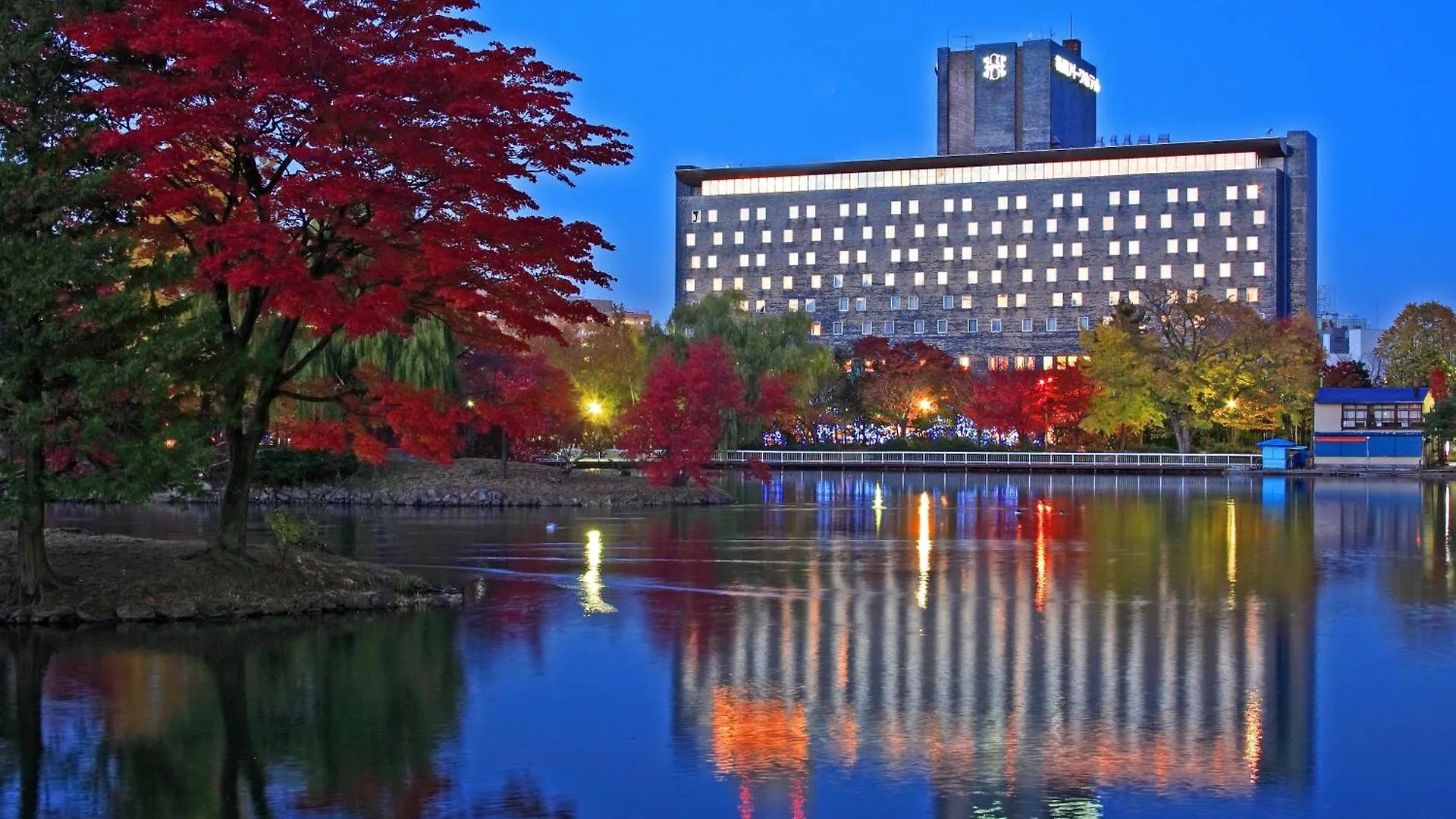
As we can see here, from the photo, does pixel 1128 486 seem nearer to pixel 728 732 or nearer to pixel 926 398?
pixel 926 398

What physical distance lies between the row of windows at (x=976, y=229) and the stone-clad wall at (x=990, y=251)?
220 mm

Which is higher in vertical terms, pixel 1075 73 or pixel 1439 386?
pixel 1075 73

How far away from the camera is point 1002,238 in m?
134

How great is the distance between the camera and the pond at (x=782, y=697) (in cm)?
1038

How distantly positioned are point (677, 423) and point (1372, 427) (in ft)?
146

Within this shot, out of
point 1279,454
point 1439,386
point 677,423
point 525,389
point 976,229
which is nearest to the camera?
point 525,389

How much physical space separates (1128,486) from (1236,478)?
392 inches

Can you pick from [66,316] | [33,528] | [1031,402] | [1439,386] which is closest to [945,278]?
[1031,402]

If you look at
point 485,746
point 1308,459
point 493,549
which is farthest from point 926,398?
point 485,746

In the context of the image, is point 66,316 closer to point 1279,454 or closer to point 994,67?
point 1279,454

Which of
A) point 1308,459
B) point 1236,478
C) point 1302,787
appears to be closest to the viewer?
point 1302,787

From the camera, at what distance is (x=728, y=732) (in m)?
12.3

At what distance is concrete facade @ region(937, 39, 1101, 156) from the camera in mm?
139500

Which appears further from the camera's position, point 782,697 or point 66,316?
point 66,316
